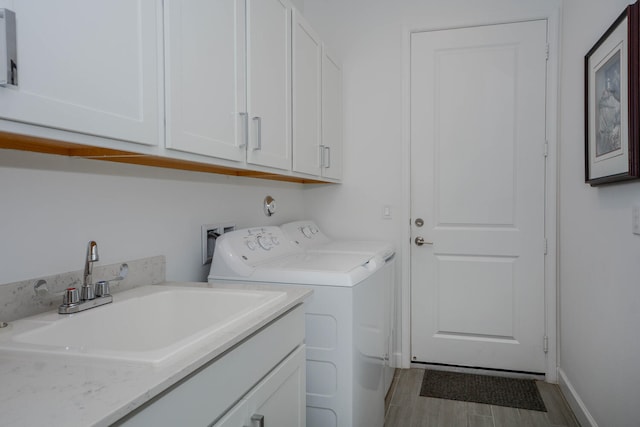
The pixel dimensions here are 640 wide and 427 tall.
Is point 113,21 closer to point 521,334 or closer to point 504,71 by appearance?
point 504,71

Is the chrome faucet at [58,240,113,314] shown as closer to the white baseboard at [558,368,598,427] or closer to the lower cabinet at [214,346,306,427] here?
the lower cabinet at [214,346,306,427]

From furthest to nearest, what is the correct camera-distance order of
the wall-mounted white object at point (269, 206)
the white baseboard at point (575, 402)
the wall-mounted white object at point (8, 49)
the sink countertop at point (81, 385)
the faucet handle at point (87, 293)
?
1. the wall-mounted white object at point (269, 206)
2. the white baseboard at point (575, 402)
3. the faucet handle at point (87, 293)
4. the wall-mounted white object at point (8, 49)
5. the sink countertop at point (81, 385)

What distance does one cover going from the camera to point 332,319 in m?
1.57

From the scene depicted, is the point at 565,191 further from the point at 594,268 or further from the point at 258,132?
the point at 258,132

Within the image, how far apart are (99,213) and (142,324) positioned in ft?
1.21

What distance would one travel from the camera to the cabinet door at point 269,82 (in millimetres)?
1578

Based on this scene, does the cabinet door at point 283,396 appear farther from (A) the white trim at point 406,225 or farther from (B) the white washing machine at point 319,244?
(A) the white trim at point 406,225

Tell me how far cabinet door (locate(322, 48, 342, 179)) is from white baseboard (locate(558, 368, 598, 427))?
71.7 inches

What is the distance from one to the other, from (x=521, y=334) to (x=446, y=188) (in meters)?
1.06

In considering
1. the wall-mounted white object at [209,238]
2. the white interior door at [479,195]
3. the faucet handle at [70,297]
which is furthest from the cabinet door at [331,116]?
the faucet handle at [70,297]

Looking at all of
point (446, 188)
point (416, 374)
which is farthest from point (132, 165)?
point (416, 374)

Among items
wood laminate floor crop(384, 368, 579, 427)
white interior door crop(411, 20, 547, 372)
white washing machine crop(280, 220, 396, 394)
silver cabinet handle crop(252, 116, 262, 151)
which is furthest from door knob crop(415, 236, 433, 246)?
silver cabinet handle crop(252, 116, 262, 151)

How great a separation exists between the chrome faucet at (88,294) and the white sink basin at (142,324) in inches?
0.8

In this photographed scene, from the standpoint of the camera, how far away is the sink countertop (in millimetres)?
570
